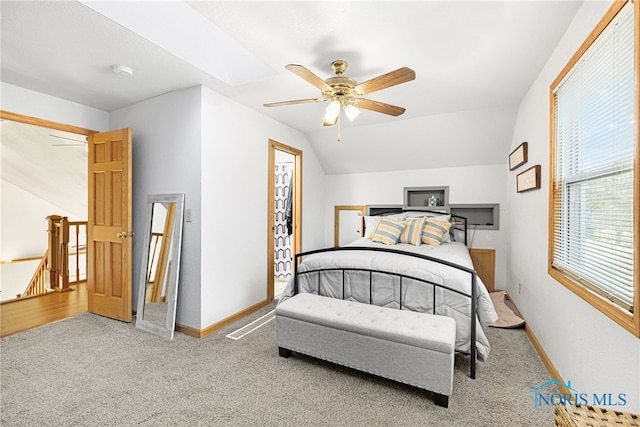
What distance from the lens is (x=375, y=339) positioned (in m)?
1.89

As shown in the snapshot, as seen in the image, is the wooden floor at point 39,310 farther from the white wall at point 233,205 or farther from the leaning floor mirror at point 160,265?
the white wall at point 233,205

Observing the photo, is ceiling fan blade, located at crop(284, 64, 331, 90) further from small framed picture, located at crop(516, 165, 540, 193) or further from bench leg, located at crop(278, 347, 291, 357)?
bench leg, located at crop(278, 347, 291, 357)

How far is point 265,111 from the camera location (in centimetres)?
351

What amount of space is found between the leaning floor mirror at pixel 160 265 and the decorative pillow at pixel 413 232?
262cm

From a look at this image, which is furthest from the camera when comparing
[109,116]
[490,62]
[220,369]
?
[109,116]

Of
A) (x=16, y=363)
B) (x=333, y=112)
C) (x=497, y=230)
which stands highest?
(x=333, y=112)

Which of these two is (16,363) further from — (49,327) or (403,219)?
(403,219)

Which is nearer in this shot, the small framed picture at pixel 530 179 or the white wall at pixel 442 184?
the small framed picture at pixel 530 179

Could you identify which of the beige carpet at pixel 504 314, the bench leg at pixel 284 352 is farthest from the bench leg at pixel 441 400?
the beige carpet at pixel 504 314

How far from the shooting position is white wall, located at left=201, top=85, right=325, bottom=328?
283 centimetres

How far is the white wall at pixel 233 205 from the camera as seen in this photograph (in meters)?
2.83

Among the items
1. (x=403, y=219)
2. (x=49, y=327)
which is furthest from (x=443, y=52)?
(x=49, y=327)

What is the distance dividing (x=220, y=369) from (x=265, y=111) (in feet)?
9.02

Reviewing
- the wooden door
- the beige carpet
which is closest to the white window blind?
the beige carpet
